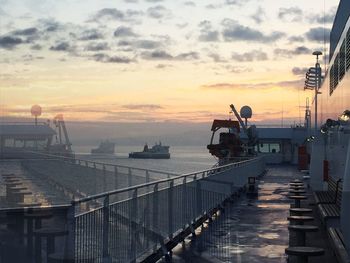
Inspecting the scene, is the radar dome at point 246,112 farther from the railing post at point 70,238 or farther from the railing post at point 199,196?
the railing post at point 70,238

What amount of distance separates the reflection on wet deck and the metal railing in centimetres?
54

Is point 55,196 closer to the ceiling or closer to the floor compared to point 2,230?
closer to the floor

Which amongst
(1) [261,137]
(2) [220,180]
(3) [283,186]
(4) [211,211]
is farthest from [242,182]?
(1) [261,137]

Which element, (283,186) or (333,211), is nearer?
(333,211)

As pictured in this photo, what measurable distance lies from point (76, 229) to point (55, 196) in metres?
22.1

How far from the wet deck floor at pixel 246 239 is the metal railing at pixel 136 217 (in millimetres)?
547

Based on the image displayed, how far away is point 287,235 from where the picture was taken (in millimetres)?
13703

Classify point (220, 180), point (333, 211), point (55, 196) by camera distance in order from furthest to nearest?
point (55, 196) → point (220, 180) → point (333, 211)

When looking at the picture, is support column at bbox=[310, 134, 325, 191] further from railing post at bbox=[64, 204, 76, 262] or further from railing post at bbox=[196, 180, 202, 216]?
railing post at bbox=[64, 204, 76, 262]

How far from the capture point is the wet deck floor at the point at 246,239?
10805 millimetres

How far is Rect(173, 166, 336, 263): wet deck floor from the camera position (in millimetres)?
10805

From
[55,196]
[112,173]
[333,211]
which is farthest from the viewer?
[55,196]

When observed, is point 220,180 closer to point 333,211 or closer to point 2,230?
point 333,211

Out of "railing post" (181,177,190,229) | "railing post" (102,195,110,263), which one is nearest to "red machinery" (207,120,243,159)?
"railing post" (181,177,190,229)
